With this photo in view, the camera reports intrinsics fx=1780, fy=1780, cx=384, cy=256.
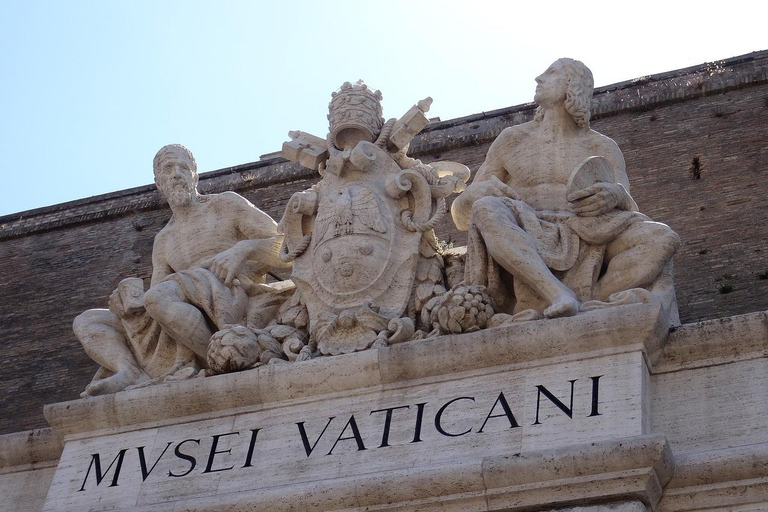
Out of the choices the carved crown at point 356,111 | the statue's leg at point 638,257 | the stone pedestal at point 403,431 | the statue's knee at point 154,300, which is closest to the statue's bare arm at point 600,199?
the statue's leg at point 638,257

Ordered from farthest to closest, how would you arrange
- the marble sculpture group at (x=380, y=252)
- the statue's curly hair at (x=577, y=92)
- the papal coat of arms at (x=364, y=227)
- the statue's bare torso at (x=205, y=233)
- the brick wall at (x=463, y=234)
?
the brick wall at (x=463, y=234), the statue's bare torso at (x=205, y=233), the statue's curly hair at (x=577, y=92), the papal coat of arms at (x=364, y=227), the marble sculpture group at (x=380, y=252)

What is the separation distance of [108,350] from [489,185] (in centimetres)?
249

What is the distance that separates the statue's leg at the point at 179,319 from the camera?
10266mm

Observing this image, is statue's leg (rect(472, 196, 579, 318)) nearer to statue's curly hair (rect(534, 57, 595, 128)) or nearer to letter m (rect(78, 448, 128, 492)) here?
statue's curly hair (rect(534, 57, 595, 128))

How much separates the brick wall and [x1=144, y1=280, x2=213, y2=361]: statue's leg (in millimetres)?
3713

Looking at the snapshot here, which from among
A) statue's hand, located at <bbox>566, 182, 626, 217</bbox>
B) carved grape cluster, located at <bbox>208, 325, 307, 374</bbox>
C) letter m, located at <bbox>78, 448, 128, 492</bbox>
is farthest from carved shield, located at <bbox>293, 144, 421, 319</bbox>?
letter m, located at <bbox>78, 448, 128, 492</bbox>

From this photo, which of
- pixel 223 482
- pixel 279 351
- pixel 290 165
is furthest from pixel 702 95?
pixel 223 482

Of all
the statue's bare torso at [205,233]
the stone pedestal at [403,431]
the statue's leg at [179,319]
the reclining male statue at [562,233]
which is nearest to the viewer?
the stone pedestal at [403,431]

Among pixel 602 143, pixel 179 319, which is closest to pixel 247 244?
pixel 179 319

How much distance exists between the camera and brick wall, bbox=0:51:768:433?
12906 mm

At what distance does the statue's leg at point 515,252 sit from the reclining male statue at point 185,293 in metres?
1.55

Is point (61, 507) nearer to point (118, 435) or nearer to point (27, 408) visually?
point (118, 435)

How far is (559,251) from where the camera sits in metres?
9.66

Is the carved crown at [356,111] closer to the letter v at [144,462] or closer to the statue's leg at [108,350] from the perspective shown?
the statue's leg at [108,350]
